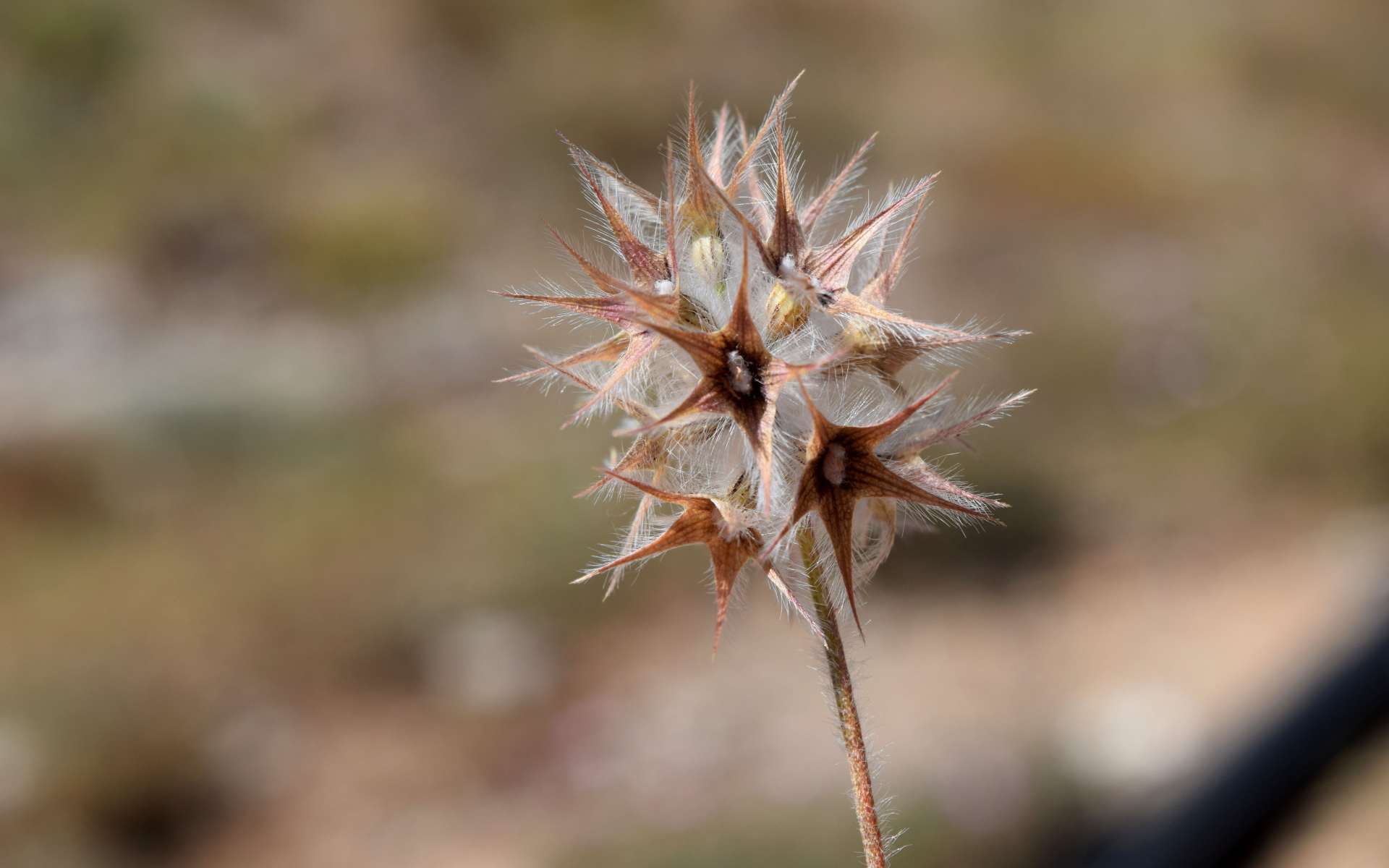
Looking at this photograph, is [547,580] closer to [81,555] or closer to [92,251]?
[81,555]

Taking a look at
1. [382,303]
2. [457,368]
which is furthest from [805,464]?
[382,303]

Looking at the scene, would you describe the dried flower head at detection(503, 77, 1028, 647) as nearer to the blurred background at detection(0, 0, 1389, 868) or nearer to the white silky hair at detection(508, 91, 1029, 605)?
the white silky hair at detection(508, 91, 1029, 605)

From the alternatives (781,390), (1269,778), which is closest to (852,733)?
(781,390)

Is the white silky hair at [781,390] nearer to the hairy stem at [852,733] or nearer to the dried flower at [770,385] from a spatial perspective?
the dried flower at [770,385]

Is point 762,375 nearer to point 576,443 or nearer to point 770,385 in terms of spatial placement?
point 770,385

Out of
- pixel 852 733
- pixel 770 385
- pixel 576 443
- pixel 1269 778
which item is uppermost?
pixel 576 443

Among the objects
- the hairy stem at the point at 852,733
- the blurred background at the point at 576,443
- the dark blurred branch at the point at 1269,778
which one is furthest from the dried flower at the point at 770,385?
the dark blurred branch at the point at 1269,778
